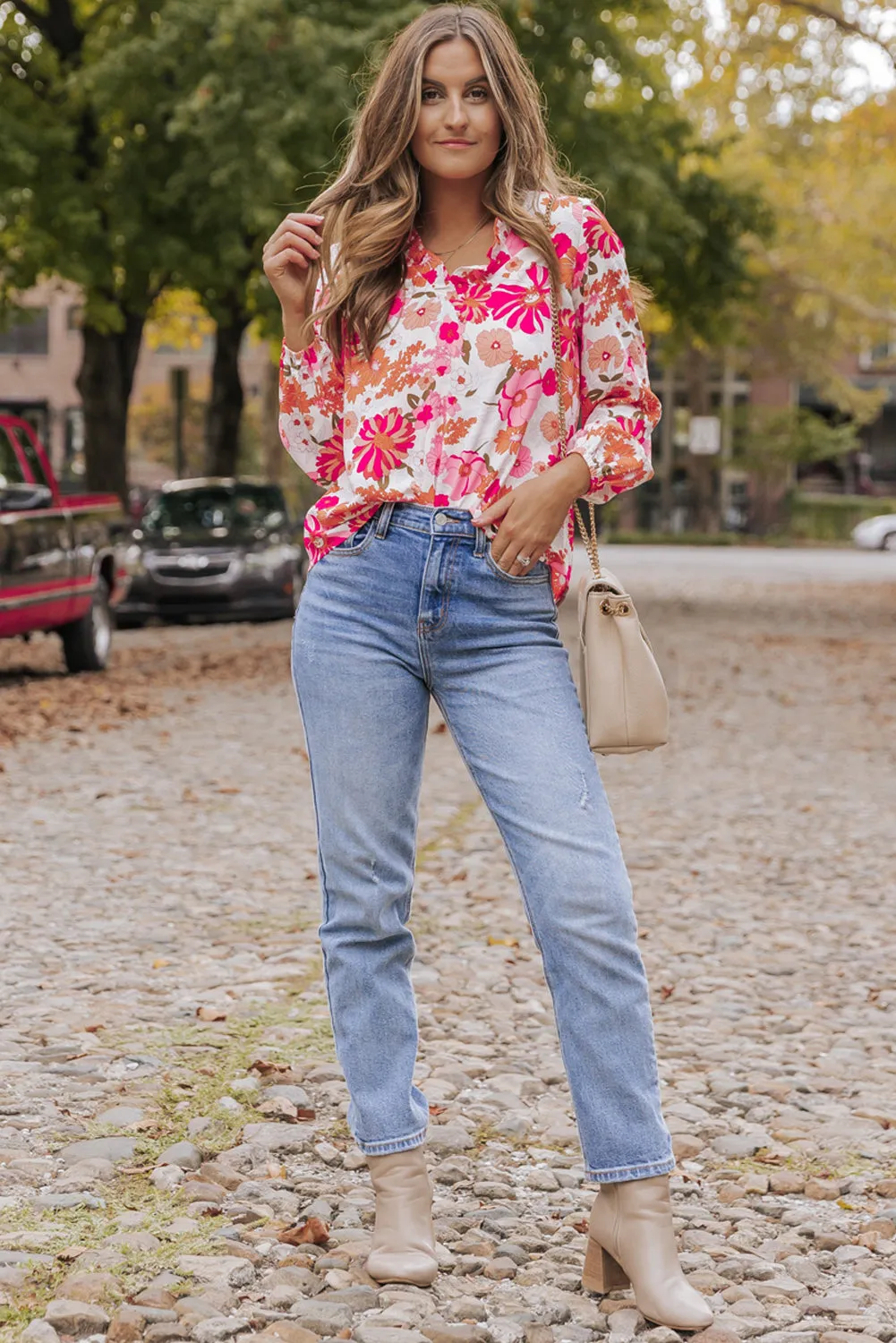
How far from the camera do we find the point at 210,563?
19.7 metres

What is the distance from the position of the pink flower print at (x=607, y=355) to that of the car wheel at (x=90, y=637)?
11.6 m

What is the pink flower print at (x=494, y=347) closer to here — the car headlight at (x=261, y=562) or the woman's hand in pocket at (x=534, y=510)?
the woman's hand in pocket at (x=534, y=510)

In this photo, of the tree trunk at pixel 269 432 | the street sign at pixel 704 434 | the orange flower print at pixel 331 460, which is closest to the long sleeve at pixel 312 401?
the orange flower print at pixel 331 460

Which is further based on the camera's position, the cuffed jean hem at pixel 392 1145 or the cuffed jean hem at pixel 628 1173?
the cuffed jean hem at pixel 392 1145

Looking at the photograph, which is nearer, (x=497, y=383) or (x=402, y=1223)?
(x=497, y=383)

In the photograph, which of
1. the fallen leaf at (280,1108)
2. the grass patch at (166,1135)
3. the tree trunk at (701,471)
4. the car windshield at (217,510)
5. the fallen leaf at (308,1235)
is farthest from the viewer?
the tree trunk at (701,471)

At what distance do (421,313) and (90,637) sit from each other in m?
11.7

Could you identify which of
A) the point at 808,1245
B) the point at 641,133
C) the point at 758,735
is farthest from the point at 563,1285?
the point at 641,133

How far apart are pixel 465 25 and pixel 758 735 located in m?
8.71

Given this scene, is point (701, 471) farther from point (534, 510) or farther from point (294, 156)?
point (534, 510)

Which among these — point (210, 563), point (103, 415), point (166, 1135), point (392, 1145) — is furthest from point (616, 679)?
point (103, 415)

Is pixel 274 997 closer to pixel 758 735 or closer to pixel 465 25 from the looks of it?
pixel 465 25

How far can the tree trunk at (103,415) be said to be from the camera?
22391 millimetres

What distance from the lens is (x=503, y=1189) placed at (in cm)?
367
